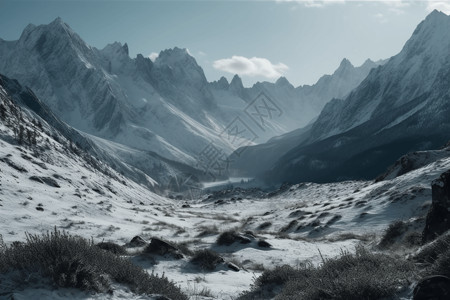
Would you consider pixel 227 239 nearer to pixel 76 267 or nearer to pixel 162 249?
pixel 162 249

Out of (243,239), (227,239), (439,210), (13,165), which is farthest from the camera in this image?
(13,165)

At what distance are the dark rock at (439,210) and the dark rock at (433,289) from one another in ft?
22.0

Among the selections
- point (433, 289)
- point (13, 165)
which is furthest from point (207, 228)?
point (433, 289)

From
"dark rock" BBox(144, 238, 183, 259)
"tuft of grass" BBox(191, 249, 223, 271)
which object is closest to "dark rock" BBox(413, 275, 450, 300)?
"tuft of grass" BBox(191, 249, 223, 271)

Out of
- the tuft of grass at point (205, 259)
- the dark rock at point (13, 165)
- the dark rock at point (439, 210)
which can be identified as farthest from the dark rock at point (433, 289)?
the dark rock at point (13, 165)

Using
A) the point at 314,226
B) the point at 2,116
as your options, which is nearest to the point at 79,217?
the point at 314,226

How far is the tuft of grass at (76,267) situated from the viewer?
6.69m

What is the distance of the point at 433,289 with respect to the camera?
564 cm

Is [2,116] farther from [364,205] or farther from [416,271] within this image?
[416,271]

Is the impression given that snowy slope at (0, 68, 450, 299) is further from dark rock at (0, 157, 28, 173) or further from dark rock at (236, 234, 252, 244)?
dark rock at (236, 234, 252, 244)

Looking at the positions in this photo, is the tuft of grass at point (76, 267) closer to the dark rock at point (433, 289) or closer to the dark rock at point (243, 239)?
the dark rock at point (433, 289)

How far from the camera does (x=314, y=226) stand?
32.8 meters

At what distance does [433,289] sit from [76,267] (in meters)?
5.91

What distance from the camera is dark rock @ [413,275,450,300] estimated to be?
5.56 metres
